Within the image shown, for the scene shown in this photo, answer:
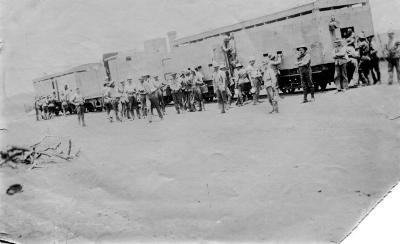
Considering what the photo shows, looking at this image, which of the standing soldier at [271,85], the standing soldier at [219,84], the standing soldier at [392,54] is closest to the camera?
the standing soldier at [392,54]

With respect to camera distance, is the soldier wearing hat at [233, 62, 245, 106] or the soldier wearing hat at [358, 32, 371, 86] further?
the soldier wearing hat at [233, 62, 245, 106]

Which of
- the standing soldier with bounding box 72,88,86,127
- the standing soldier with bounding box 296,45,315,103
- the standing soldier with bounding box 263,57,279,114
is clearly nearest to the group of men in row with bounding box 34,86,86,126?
the standing soldier with bounding box 72,88,86,127

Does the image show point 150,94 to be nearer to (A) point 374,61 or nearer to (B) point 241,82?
(B) point 241,82

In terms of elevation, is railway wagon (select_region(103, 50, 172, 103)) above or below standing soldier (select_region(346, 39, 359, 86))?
above

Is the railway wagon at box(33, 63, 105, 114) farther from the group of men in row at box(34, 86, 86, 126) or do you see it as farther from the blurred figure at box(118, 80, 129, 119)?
the blurred figure at box(118, 80, 129, 119)

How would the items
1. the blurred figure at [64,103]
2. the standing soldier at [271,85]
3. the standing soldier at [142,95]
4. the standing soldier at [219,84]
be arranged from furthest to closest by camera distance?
1. the blurred figure at [64,103]
2. the standing soldier at [142,95]
3. the standing soldier at [219,84]
4. the standing soldier at [271,85]

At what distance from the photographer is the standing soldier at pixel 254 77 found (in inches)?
90.0

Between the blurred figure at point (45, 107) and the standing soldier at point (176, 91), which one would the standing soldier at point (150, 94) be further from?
the blurred figure at point (45, 107)

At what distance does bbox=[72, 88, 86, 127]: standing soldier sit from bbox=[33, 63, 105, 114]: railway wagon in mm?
26

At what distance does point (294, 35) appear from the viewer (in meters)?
2.21

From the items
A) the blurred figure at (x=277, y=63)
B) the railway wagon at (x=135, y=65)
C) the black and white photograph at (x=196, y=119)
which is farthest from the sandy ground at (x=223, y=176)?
the railway wagon at (x=135, y=65)

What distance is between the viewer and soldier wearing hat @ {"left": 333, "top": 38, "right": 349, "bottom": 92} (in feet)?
7.22

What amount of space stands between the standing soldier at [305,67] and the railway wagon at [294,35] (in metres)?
0.02

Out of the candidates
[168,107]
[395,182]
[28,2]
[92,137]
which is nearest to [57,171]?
[92,137]
